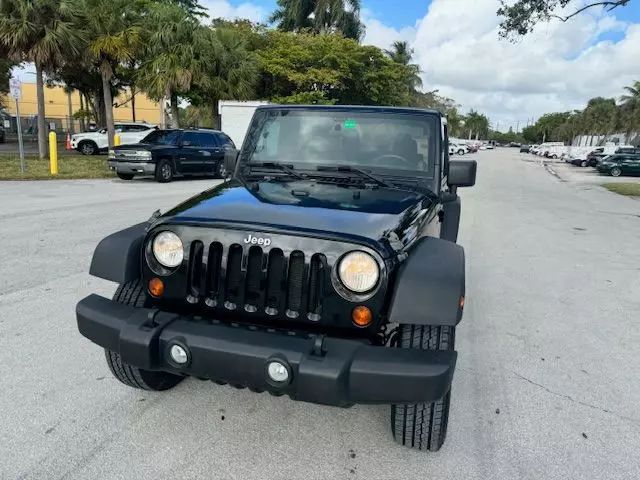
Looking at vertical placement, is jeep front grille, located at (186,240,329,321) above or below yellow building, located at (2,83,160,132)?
below

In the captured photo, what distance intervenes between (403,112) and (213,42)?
2072cm

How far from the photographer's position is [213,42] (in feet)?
73.5

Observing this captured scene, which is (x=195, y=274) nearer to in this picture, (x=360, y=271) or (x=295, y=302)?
(x=295, y=302)

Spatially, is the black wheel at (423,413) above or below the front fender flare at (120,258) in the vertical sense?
below

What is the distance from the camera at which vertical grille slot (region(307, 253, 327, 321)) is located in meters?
2.36

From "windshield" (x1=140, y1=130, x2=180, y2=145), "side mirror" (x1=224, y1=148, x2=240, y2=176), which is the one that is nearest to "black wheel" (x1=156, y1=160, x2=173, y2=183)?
"windshield" (x1=140, y1=130, x2=180, y2=145)

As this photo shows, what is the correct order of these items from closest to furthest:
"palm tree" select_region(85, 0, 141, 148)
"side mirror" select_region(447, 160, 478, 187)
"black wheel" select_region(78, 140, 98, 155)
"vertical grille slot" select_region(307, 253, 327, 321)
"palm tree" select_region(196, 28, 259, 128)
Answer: "vertical grille slot" select_region(307, 253, 327, 321) → "side mirror" select_region(447, 160, 478, 187) → "palm tree" select_region(85, 0, 141, 148) → "palm tree" select_region(196, 28, 259, 128) → "black wheel" select_region(78, 140, 98, 155)

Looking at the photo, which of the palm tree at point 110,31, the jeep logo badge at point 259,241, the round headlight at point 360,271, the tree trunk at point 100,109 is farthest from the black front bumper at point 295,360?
the tree trunk at point 100,109

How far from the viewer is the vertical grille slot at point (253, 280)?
244 cm

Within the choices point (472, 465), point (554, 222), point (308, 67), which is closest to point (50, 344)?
point (472, 465)

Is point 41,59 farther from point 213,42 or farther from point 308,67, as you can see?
point 308,67

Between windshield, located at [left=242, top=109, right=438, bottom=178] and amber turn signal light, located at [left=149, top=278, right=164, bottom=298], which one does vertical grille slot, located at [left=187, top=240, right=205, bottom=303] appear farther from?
windshield, located at [left=242, top=109, right=438, bottom=178]

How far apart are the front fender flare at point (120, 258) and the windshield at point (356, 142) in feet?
4.22

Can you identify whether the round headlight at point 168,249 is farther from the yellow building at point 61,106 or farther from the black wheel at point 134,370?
the yellow building at point 61,106
